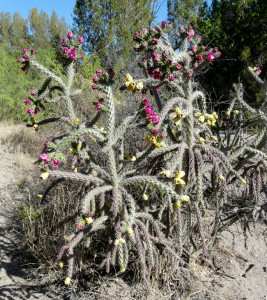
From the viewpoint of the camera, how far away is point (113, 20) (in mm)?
13820

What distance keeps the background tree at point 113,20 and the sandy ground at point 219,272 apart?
1191cm

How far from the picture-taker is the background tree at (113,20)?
44.8 ft

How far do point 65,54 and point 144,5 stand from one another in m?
14.2

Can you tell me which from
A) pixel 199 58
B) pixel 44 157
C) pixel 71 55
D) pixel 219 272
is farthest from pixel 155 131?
pixel 219 272

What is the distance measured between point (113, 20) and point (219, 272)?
13683mm

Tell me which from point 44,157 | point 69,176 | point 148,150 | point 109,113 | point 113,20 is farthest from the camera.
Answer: point 113,20

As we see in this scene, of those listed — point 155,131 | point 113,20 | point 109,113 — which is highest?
point 113,20

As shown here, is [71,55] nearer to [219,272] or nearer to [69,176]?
[69,176]

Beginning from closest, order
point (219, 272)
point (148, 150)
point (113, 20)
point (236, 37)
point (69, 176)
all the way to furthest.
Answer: point (69, 176)
point (148, 150)
point (219, 272)
point (236, 37)
point (113, 20)

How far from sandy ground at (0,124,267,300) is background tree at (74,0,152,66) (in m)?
11.9

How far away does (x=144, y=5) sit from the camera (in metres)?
14.2

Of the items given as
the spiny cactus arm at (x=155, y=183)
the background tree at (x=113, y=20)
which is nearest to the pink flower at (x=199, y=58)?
the spiny cactus arm at (x=155, y=183)

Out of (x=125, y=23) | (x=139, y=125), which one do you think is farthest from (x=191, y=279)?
(x=125, y=23)

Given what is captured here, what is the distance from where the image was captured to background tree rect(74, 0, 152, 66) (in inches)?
538
